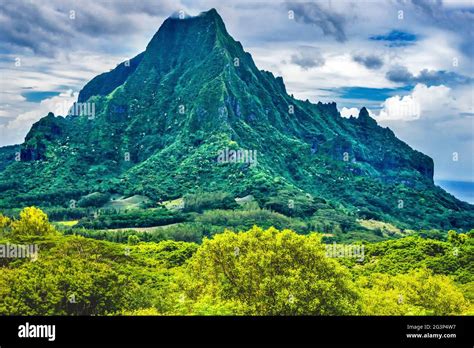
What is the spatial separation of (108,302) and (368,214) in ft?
361

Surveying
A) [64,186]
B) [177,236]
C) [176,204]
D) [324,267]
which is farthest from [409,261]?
[64,186]

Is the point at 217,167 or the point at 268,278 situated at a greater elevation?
the point at 217,167

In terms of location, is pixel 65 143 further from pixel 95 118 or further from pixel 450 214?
pixel 450 214

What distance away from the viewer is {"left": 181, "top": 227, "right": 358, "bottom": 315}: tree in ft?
76.8

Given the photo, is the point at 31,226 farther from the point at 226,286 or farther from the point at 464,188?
the point at 464,188

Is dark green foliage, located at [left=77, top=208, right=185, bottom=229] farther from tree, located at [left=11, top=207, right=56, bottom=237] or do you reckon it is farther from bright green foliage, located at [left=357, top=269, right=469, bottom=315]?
bright green foliage, located at [left=357, top=269, right=469, bottom=315]

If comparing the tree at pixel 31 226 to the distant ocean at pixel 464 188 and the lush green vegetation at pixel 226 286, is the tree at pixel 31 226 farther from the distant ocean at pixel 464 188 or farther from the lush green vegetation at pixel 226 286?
the distant ocean at pixel 464 188

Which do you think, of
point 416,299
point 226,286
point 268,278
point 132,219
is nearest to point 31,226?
point 226,286

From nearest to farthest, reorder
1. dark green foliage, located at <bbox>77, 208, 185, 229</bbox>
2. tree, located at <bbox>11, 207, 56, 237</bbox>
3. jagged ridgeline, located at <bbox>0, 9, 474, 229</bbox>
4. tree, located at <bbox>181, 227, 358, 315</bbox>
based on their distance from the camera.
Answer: tree, located at <bbox>181, 227, 358, 315</bbox> → tree, located at <bbox>11, 207, 56, 237</bbox> → dark green foliage, located at <bbox>77, 208, 185, 229</bbox> → jagged ridgeline, located at <bbox>0, 9, 474, 229</bbox>

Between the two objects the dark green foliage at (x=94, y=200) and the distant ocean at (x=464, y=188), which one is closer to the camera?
the distant ocean at (x=464, y=188)

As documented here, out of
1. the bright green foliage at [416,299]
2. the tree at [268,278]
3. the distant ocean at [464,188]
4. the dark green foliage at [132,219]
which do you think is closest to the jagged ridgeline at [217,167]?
the dark green foliage at [132,219]

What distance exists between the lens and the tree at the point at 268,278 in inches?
922

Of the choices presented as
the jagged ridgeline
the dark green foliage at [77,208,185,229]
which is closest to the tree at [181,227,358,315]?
the dark green foliage at [77,208,185,229]

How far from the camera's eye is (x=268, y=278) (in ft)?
78.5
